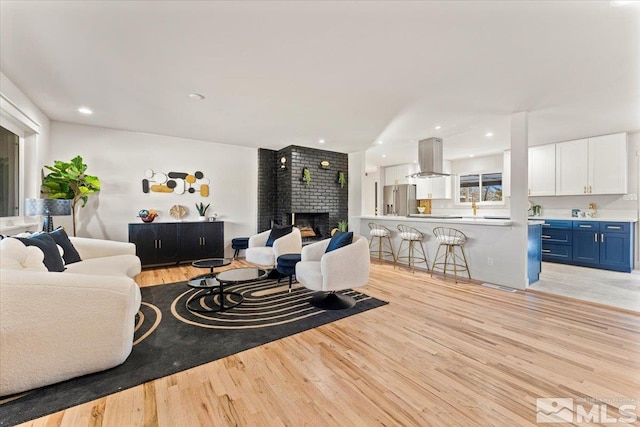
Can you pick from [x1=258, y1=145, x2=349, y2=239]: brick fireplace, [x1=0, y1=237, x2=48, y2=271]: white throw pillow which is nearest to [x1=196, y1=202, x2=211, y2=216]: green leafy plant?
[x1=258, y1=145, x2=349, y2=239]: brick fireplace

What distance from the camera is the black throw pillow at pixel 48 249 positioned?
7.66ft

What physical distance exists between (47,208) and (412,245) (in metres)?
5.44

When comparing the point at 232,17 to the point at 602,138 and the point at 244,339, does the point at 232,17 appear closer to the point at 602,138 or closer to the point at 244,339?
the point at 244,339

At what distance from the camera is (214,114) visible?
13.5ft

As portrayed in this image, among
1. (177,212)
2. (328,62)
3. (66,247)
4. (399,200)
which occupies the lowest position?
(66,247)

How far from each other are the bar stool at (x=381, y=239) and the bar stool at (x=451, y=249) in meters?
0.89

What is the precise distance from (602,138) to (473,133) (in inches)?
93.9

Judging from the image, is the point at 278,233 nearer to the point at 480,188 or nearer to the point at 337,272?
the point at 337,272

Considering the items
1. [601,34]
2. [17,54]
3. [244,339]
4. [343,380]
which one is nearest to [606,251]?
[601,34]

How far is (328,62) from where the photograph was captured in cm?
261

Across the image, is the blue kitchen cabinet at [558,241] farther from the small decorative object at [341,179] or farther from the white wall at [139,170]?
the white wall at [139,170]

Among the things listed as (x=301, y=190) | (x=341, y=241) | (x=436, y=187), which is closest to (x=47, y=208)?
(x=341, y=241)

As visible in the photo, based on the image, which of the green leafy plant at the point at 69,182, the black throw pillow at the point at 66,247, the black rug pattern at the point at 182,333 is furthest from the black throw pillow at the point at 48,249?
the green leafy plant at the point at 69,182

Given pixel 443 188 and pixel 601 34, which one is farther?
pixel 443 188
